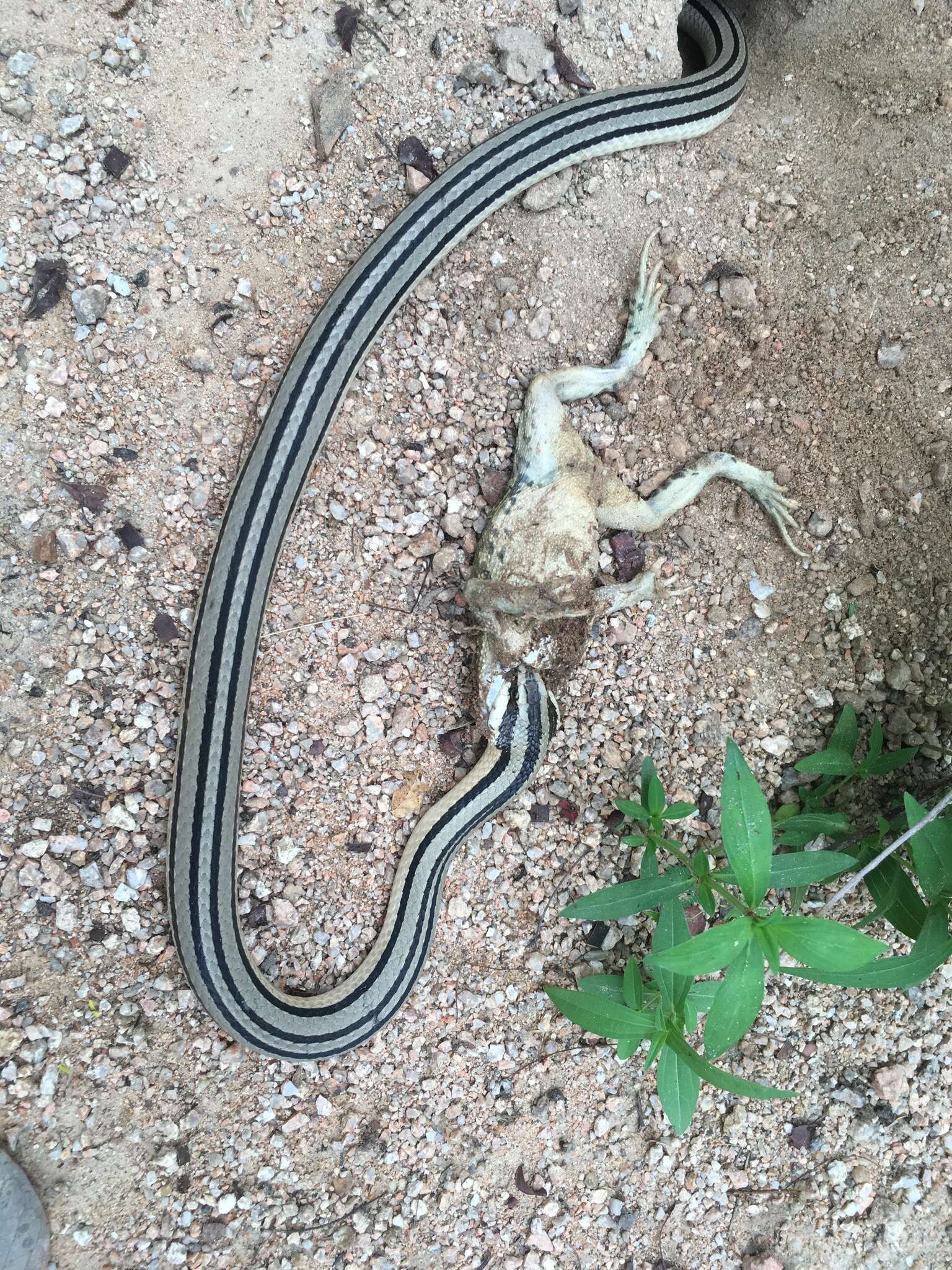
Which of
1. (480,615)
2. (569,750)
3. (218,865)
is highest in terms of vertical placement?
(480,615)

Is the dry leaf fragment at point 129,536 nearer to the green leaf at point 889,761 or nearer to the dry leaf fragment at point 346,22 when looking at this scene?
the dry leaf fragment at point 346,22

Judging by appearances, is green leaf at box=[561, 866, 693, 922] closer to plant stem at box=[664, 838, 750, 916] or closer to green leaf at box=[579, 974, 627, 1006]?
plant stem at box=[664, 838, 750, 916]

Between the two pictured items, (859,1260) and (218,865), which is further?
(859,1260)

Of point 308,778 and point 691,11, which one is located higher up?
point 691,11

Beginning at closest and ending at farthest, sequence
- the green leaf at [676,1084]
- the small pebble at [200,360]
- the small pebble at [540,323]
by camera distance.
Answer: the green leaf at [676,1084]
the small pebble at [200,360]
the small pebble at [540,323]

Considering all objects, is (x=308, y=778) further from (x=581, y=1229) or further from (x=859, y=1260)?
(x=859, y=1260)

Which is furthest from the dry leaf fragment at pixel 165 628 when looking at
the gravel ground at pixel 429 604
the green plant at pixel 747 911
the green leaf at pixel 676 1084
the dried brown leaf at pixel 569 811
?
the green leaf at pixel 676 1084

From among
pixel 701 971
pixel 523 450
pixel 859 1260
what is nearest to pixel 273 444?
pixel 523 450
